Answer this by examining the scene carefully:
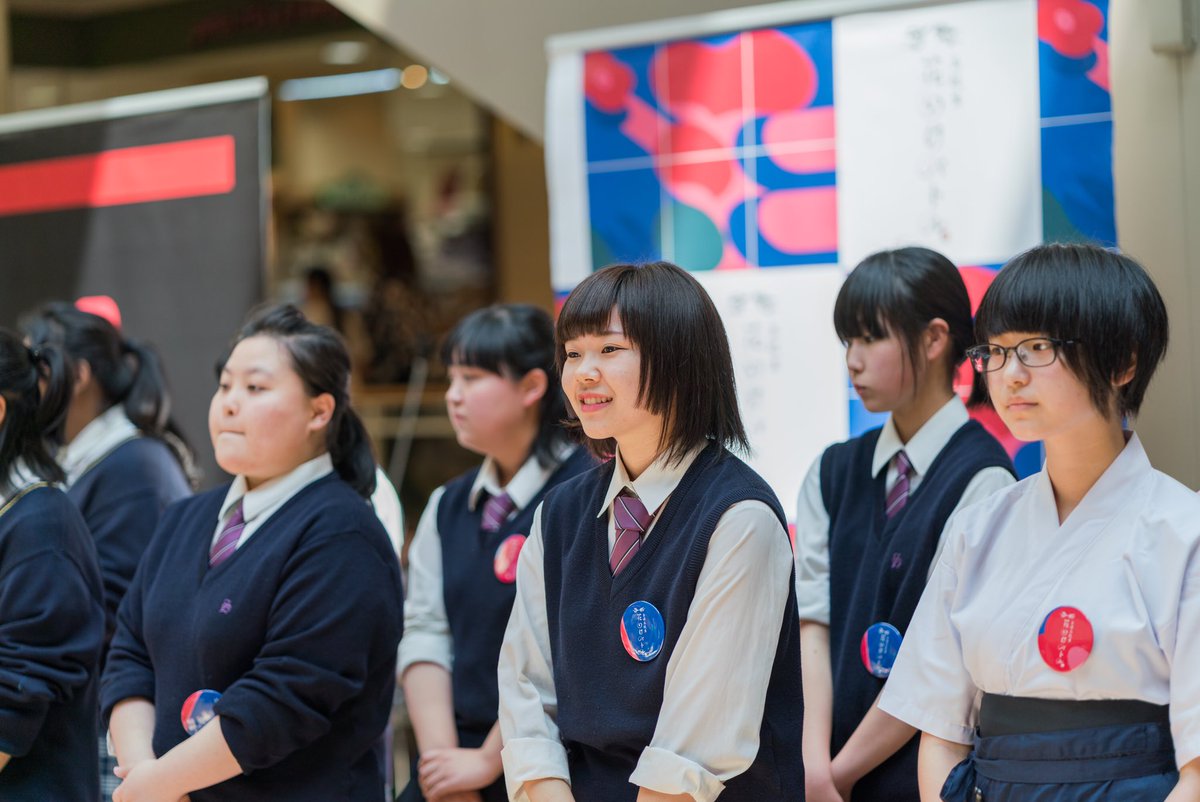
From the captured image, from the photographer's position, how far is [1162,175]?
2529 mm

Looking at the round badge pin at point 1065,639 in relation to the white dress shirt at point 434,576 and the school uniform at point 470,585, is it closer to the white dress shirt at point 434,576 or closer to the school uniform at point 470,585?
the school uniform at point 470,585

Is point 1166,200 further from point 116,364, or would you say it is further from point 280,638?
point 116,364

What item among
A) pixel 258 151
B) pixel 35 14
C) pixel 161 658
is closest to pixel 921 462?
pixel 161 658

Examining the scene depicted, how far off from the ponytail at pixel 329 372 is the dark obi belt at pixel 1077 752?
126 cm

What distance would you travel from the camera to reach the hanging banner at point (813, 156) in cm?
282

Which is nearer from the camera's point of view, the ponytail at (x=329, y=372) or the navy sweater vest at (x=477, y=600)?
the ponytail at (x=329, y=372)

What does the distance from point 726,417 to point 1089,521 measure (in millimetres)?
533

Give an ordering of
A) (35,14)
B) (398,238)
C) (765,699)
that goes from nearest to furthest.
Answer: (765,699), (35,14), (398,238)

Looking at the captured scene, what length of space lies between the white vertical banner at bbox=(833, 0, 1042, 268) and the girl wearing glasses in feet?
1.96

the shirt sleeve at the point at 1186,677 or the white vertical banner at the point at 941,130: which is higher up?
the white vertical banner at the point at 941,130

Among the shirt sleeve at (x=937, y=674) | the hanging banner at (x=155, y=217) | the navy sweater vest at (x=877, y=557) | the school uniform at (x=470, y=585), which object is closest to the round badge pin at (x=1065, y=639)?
the shirt sleeve at (x=937, y=674)

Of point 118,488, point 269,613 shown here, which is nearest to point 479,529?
point 269,613

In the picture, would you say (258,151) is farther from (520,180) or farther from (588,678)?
(520,180)

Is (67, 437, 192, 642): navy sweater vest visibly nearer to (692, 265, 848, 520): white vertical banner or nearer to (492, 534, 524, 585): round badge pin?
(492, 534, 524, 585): round badge pin
